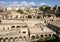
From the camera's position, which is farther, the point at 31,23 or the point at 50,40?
the point at 31,23

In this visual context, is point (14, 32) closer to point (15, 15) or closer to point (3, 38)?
point (3, 38)

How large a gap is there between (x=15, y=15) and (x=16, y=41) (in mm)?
15856

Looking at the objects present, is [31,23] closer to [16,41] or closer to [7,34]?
[7,34]

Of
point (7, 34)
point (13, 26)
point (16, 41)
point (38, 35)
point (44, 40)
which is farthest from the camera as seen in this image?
point (13, 26)

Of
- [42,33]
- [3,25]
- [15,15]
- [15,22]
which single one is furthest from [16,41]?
[15,15]

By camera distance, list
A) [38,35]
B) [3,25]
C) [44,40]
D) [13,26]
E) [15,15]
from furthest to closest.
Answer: [15,15] < [13,26] < [3,25] < [38,35] < [44,40]

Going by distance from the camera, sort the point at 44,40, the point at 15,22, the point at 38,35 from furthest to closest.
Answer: the point at 15,22 < the point at 38,35 < the point at 44,40

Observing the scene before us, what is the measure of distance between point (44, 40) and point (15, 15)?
51.9 feet

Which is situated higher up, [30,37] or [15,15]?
[15,15]

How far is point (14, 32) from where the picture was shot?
16.7 meters

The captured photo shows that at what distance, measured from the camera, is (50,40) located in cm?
1473

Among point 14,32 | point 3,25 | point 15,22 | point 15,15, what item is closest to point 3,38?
point 14,32

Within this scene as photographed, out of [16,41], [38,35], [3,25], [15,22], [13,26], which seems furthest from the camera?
[15,22]

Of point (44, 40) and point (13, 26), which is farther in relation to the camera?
point (13, 26)
